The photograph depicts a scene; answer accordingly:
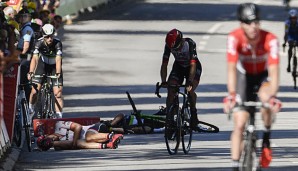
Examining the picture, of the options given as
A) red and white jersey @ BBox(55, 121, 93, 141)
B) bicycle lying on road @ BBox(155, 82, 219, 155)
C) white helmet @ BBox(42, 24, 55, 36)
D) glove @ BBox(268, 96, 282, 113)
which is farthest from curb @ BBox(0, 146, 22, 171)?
glove @ BBox(268, 96, 282, 113)

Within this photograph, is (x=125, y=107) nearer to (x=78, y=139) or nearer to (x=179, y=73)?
(x=179, y=73)

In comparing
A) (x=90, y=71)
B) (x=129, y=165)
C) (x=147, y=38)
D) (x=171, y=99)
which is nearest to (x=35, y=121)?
(x=171, y=99)

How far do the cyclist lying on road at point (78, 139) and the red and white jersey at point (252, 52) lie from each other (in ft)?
19.7

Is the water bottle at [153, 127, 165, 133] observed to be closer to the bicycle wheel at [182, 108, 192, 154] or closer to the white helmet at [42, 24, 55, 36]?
the bicycle wheel at [182, 108, 192, 154]

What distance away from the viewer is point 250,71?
13938 millimetres

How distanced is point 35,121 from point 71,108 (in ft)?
24.4

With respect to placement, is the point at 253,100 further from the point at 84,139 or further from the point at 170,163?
the point at 84,139

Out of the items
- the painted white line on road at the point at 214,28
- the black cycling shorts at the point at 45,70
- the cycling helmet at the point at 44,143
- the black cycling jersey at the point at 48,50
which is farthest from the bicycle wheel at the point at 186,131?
the painted white line on road at the point at 214,28

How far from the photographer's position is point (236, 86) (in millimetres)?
13812

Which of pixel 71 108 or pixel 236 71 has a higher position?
pixel 236 71

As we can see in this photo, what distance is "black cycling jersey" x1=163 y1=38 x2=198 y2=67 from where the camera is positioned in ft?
65.2

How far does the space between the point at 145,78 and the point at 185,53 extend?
1700 centimetres

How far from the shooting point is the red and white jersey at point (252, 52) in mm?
13438

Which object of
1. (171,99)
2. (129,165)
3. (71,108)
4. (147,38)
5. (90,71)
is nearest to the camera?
(129,165)
